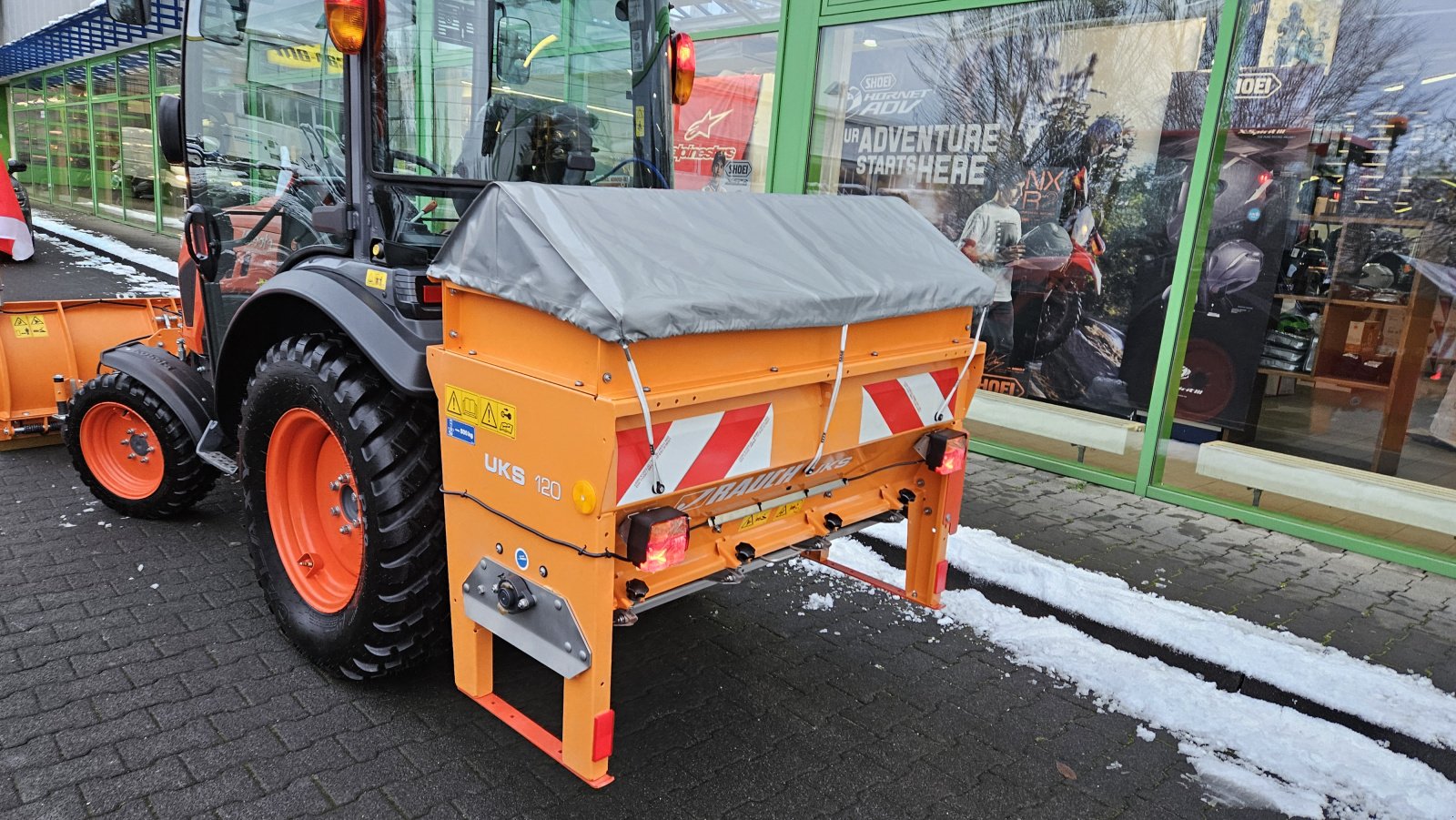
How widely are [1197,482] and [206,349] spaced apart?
209 inches

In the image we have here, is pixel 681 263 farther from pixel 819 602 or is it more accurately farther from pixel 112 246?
pixel 112 246

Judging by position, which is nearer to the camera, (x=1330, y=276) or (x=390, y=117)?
(x=390, y=117)

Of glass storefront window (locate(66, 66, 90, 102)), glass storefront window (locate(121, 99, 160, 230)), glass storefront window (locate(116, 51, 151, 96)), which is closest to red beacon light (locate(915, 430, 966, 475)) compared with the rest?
glass storefront window (locate(121, 99, 160, 230))

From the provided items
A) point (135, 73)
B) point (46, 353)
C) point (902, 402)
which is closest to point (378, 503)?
point (902, 402)

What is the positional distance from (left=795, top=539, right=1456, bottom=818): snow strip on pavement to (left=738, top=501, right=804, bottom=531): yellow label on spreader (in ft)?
4.11

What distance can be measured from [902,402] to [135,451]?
3.64 m

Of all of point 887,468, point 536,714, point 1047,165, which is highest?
point 1047,165

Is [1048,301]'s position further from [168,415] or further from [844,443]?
[168,415]

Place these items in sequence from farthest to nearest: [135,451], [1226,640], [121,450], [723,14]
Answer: [723,14], [121,450], [135,451], [1226,640]

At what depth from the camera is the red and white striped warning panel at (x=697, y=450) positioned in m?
2.15

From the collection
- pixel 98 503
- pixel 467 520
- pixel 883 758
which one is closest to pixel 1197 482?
pixel 883 758

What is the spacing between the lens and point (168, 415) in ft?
13.4

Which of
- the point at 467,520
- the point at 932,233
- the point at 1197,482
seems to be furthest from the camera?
the point at 1197,482

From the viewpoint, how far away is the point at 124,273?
12602 mm
